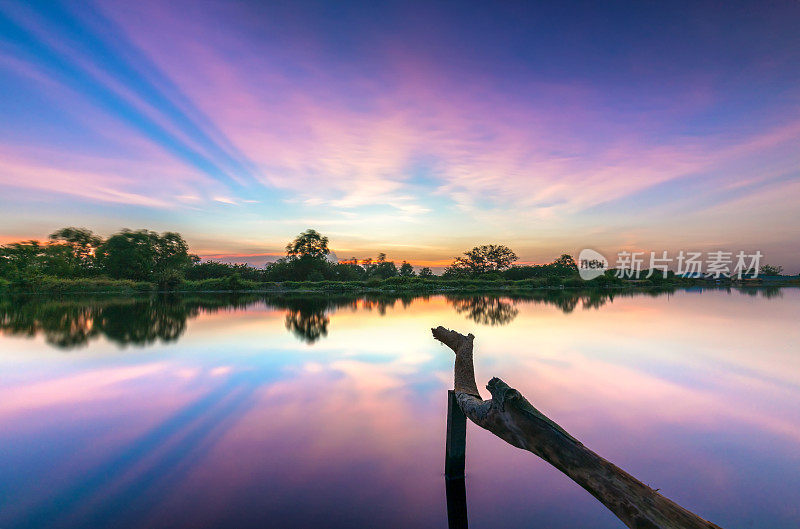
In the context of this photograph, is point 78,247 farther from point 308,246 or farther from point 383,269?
point 383,269

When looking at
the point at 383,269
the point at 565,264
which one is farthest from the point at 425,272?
the point at 565,264

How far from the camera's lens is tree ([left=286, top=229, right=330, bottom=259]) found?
57.6 m

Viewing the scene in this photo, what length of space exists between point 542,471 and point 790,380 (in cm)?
918

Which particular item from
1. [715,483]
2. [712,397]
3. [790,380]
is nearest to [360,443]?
[715,483]

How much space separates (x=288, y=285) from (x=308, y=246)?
9961 mm

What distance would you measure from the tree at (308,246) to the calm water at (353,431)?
148ft

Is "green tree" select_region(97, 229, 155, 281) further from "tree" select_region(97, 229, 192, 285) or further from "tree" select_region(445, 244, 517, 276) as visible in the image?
"tree" select_region(445, 244, 517, 276)

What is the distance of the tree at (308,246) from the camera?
5756 centimetres

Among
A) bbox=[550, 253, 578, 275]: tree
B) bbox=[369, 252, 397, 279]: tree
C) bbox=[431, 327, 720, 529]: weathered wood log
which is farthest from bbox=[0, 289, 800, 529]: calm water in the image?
bbox=[550, 253, 578, 275]: tree

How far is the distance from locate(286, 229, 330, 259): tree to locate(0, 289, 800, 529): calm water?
45188mm

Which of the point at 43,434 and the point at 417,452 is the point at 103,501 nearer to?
the point at 43,434

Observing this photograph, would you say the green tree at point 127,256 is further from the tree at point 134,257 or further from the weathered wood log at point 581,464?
the weathered wood log at point 581,464

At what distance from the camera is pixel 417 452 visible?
4934mm

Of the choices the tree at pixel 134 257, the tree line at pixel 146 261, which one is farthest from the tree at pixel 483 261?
the tree at pixel 134 257
